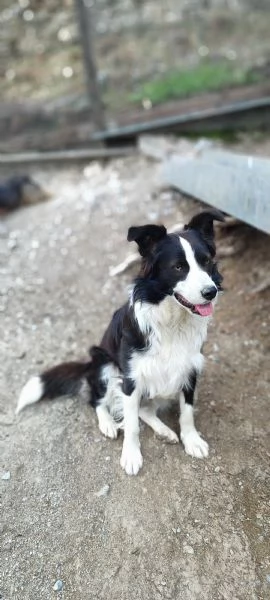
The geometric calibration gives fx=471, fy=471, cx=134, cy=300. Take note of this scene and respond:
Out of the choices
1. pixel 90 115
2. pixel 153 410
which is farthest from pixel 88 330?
pixel 90 115

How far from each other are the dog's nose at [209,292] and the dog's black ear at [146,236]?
405mm

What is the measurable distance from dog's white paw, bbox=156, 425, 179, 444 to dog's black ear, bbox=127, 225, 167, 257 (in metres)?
1.14

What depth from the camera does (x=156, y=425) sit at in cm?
299

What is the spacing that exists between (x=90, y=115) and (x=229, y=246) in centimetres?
443

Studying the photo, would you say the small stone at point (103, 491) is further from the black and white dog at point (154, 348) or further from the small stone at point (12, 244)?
the small stone at point (12, 244)

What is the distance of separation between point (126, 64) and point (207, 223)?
19.6ft

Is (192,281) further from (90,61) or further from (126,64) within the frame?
(126,64)

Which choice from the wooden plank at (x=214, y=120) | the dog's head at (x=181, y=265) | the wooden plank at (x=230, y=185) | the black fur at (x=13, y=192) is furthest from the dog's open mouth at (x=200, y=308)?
the wooden plank at (x=214, y=120)

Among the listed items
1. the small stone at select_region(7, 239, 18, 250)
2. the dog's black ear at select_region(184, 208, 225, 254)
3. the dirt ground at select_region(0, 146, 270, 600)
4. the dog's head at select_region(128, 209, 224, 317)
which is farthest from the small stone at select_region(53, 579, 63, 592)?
the small stone at select_region(7, 239, 18, 250)

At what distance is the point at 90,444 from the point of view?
2.96 metres

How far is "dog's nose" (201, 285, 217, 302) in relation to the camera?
2266 millimetres

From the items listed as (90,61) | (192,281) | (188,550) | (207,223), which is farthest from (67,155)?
(188,550)

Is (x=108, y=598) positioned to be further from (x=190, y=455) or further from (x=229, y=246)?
(x=229, y=246)

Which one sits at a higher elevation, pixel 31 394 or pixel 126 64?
pixel 126 64
